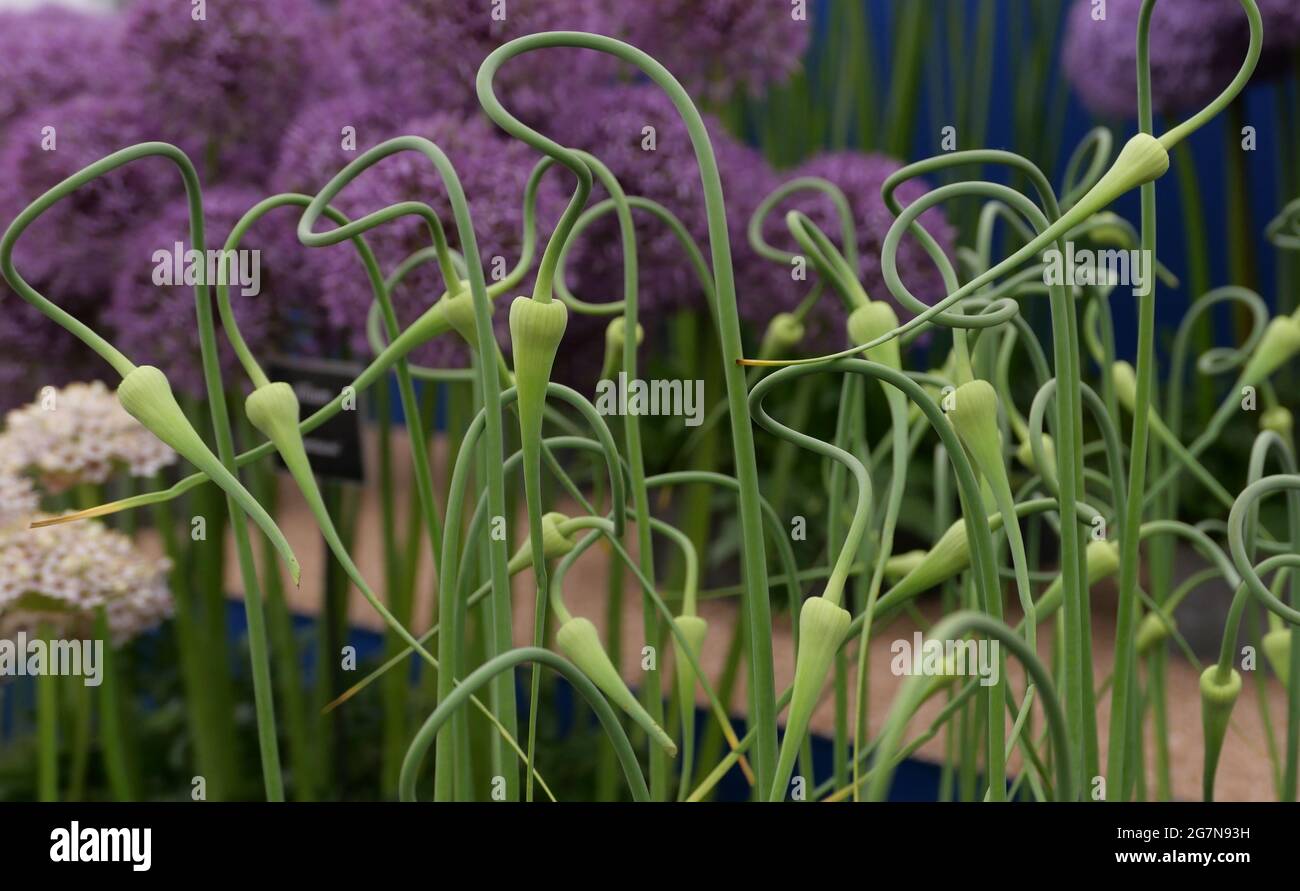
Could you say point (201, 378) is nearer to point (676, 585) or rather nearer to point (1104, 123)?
point (676, 585)

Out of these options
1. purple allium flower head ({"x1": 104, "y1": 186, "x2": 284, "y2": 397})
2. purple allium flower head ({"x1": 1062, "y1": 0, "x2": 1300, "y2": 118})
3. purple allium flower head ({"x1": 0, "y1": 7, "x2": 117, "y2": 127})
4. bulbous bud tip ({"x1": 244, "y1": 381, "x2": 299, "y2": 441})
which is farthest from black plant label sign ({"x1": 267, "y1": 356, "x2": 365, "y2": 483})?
purple allium flower head ({"x1": 1062, "y1": 0, "x2": 1300, "y2": 118})

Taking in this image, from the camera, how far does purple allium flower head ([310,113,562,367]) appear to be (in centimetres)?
41

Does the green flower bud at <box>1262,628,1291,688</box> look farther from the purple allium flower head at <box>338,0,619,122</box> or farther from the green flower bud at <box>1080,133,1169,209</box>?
the purple allium flower head at <box>338,0,619,122</box>

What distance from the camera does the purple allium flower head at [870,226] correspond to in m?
0.47

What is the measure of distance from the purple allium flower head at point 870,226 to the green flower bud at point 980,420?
25 centimetres

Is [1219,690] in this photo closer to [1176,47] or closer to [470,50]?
[470,50]

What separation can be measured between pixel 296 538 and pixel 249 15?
18.7 inches

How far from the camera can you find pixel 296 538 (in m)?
0.90

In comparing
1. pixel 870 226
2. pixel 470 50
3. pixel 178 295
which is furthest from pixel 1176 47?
pixel 178 295

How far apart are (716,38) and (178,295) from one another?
0.80ft

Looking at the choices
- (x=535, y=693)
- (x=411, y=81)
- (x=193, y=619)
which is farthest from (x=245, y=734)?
(x=535, y=693)

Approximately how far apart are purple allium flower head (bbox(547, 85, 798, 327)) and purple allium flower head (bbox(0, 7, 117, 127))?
25 centimetres

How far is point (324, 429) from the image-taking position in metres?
0.52

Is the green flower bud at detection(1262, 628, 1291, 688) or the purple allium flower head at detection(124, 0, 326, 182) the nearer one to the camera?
the green flower bud at detection(1262, 628, 1291, 688)
